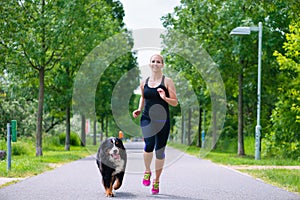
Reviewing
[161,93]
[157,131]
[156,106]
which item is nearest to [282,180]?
[157,131]

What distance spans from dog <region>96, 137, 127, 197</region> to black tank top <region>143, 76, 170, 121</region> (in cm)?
66

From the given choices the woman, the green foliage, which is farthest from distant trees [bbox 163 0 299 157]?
the woman

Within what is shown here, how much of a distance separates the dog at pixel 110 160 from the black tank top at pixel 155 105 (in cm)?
66

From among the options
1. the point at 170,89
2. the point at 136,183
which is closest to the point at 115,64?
the point at 136,183

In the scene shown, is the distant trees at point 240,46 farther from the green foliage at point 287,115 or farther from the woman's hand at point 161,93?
the woman's hand at point 161,93

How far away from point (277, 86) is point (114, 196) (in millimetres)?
18397

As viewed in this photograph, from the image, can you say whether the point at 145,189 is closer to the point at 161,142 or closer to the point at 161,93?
the point at 161,142

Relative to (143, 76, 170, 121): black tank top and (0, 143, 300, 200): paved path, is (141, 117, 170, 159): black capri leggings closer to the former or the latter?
(143, 76, 170, 121): black tank top

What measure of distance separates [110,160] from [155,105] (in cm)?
112

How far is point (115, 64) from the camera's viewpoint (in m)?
32.2

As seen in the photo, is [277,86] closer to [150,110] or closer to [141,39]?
[141,39]

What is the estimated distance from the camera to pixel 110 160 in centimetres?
862

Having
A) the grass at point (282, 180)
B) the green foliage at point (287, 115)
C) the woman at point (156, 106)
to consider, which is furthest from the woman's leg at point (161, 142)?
the green foliage at point (287, 115)

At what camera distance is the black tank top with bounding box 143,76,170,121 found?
28.8 feet
